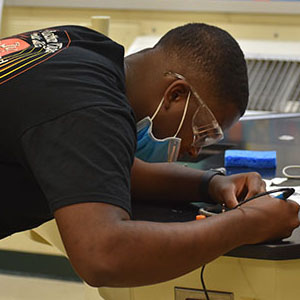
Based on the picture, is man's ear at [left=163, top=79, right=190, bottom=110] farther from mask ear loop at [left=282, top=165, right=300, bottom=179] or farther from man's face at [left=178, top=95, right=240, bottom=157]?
mask ear loop at [left=282, top=165, right=300, bottom=179]

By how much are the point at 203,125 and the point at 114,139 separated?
0.41m

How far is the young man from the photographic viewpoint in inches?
40.0

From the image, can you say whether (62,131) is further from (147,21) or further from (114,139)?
(147,21)

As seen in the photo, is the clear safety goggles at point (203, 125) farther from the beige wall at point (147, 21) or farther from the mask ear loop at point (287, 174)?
the beige wall at point (147, 21)

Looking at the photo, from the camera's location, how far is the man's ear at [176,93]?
4.44 ft

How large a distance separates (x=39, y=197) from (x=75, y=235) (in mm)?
227

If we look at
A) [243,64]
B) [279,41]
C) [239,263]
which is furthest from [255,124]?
[239,263]

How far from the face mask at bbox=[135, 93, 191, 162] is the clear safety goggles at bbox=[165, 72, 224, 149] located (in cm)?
3

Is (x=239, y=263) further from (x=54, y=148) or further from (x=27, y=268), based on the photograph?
(x=27, y=268)

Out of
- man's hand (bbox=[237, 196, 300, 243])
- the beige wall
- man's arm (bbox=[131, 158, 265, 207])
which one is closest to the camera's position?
man's hand (bbox=[237, 196, 300, 243])

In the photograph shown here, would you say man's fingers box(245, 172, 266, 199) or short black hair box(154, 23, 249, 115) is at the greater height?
short black hair box(154, 23, 249, 115)

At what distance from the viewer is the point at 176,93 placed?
1.37 m

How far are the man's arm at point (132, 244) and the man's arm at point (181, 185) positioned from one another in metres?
0.30

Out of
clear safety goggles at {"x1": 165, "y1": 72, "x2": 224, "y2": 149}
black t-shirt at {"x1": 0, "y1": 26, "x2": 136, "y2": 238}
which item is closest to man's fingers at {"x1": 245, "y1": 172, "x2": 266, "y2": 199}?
clear safety goggles at {"x1": 165, "y1": 72, "x2": 224, "y2": 149}
